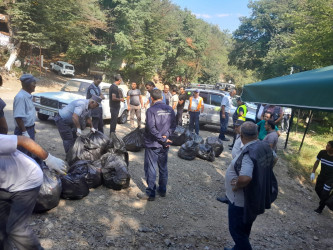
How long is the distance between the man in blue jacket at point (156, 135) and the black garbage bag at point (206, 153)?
8.51ft

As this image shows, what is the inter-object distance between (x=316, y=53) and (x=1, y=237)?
51.1 ft

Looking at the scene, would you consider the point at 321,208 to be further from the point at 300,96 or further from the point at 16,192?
the point at 16,192

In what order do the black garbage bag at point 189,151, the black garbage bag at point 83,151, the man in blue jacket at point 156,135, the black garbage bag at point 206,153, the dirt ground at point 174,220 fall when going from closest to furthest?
the dirt ground at point 174,220
the man in blue jacket at point 156,135
the black garbage bag at point 83,151
the black garbage bag at point 189,151
the black garbage bag at point 206,153

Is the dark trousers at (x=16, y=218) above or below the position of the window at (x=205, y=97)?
below

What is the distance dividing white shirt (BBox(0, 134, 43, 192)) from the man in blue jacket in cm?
204

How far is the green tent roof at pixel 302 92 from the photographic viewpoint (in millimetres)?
2531

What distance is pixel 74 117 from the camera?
4.53m

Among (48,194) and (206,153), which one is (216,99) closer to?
(206,153)

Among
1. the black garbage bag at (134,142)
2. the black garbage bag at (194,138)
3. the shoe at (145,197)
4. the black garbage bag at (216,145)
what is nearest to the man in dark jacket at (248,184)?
Answer: the shoe at (145,197)

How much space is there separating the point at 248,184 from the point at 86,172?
8.47 ft

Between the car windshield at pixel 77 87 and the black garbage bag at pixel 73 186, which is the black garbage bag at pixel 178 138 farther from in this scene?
the black garbage bag at pixel 73 186

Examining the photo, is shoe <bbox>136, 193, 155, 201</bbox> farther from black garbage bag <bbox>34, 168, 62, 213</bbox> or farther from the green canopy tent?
the green canopy tent

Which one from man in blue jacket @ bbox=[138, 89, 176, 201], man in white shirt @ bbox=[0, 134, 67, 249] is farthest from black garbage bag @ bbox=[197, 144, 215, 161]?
man in white shirt @ bbox=[0, 134, 67, 249]

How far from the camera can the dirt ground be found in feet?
10.3
